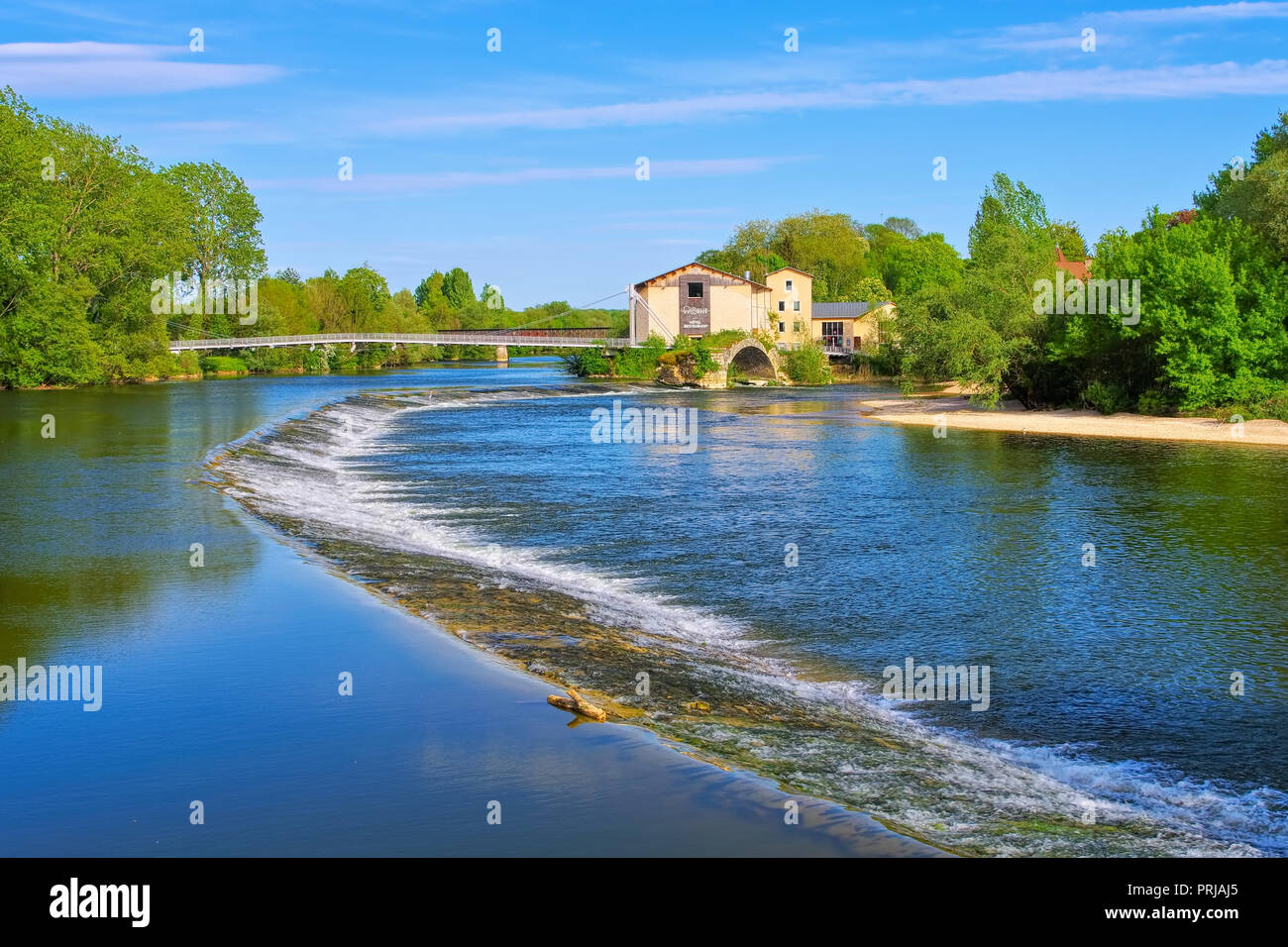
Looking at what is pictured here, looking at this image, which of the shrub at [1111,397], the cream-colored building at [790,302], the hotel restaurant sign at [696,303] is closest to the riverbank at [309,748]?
the shrub at [1111,397]

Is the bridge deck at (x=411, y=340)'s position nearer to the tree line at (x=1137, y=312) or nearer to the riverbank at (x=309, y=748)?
the tree line at (x=1137, y=312)

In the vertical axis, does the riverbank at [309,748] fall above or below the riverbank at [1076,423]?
below

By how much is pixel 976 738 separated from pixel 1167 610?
684 cm

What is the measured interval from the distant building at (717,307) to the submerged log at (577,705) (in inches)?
3201

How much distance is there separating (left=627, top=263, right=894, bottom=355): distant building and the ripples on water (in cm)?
5638

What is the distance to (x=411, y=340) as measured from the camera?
114 meters

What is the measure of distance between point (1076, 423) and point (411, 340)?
269ft

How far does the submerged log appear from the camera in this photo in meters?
9.66

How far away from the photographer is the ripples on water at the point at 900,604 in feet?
29.8

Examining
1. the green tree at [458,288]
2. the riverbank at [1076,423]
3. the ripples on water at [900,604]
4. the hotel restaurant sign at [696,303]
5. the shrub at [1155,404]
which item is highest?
the green tree at [458,288]

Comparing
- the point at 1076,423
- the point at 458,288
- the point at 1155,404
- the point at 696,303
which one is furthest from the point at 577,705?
the point at 458,288
